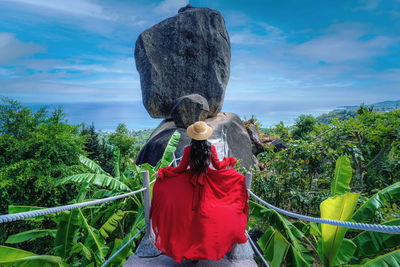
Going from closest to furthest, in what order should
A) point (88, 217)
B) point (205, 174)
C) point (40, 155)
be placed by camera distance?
1. point (205, 174)
2. point (88, 217)
3. point (40, 155)

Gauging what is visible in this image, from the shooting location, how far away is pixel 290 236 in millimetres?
2516

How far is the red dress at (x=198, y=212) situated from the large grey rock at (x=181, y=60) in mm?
9385

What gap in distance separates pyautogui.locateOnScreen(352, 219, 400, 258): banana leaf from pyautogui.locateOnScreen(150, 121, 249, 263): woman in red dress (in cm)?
140

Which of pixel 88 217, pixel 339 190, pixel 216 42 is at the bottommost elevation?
pixel 88 217

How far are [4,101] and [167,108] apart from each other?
6859mm

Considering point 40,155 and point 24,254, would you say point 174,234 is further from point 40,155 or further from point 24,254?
point 40,155

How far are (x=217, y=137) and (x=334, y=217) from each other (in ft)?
26.1

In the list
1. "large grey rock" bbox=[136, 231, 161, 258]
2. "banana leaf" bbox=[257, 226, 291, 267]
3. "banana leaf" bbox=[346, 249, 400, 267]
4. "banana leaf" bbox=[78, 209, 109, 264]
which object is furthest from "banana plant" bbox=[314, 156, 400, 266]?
"banana leaf" bbox=[78, 209, 109, 264]

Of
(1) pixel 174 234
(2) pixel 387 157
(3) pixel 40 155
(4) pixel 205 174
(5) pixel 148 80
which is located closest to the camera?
(1) pixel 174 234

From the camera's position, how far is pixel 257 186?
457 cm

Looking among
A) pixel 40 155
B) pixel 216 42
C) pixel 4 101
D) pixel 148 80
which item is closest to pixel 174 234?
pixel 40 155

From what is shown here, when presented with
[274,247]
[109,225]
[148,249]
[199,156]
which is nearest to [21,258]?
[109,225]

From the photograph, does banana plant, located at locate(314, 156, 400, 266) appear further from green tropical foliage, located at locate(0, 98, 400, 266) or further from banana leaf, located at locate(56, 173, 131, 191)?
banana leaf, located at locate(56, 173, 131, 191)

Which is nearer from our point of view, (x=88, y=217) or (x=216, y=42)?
(x=88, y=217)
